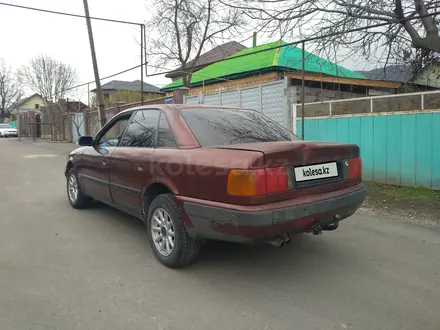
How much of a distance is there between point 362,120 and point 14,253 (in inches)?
267

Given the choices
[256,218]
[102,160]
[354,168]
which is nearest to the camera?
[256,218]

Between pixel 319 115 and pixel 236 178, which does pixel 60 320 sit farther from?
pixel 319 115

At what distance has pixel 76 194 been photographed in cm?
581

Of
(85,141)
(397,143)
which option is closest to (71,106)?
(85,141)

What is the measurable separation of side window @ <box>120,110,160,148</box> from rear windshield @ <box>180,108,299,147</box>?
429 mm

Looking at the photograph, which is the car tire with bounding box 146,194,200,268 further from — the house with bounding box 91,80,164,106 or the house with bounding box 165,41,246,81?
the house with bounding box 91,80,164,106

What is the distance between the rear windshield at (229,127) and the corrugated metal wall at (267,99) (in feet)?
16.8

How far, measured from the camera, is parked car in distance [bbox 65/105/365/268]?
9.36 ft

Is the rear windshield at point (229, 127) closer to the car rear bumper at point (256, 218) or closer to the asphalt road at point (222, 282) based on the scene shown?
the car rear bumper at point (256, 218)

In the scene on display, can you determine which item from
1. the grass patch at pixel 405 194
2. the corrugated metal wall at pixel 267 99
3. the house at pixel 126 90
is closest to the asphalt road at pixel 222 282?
the grass patch at pixel 405 194

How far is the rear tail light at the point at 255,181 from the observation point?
280 cm

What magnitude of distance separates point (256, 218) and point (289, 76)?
7.18 m

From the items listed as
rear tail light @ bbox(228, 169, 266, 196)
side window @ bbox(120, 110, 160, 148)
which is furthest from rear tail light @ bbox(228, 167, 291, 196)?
side window @ bbox(120, 110, 160, 148)

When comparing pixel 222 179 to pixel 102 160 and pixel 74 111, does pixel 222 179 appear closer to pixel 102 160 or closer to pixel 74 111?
pixel 102 160
